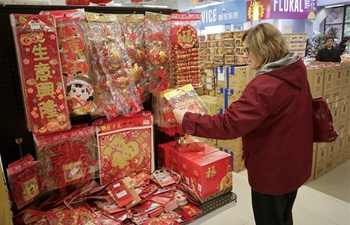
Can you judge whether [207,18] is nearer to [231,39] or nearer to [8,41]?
[231,39]

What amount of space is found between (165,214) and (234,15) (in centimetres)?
860

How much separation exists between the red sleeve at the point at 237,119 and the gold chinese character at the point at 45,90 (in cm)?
61

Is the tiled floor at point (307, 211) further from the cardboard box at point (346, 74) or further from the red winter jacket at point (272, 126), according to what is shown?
the cardboard box at point (346, 74)

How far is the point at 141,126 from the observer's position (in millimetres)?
1504

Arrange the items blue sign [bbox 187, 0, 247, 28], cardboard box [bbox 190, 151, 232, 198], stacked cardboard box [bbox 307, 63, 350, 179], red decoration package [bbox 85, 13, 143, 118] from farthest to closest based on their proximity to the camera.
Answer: blue sign [bbox 187, 0, 247, 28] < stacked cardboard box [bbox 307, 63, 350, 179] < cardboard box [bbox 190, 151, 232, 198] < red decoration package [bbox 85, 13, 143, 118]

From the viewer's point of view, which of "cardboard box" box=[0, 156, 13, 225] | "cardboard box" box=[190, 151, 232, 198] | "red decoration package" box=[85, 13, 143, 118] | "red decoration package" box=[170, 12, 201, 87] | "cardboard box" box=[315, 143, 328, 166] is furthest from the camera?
"cardboard box" box=[315, 143, 328, 166]

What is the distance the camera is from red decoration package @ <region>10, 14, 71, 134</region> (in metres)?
1.12

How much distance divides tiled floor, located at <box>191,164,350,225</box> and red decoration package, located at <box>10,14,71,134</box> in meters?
1.94

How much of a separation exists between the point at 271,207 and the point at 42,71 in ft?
4.71

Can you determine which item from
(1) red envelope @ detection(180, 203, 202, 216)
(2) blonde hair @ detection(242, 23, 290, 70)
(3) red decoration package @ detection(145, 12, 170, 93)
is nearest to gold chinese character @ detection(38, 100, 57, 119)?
(3) red decoration package @ detection(145, 12, 170, 93)

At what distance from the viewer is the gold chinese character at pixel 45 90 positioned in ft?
3.81

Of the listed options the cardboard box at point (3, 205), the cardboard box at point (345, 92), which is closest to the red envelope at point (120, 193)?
the cardboard box at point (3, 205)

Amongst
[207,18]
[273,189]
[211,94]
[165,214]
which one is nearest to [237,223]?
[273,189]

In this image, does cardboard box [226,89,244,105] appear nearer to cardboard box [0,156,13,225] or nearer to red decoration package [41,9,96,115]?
red decoration package [41,9,96,115]
